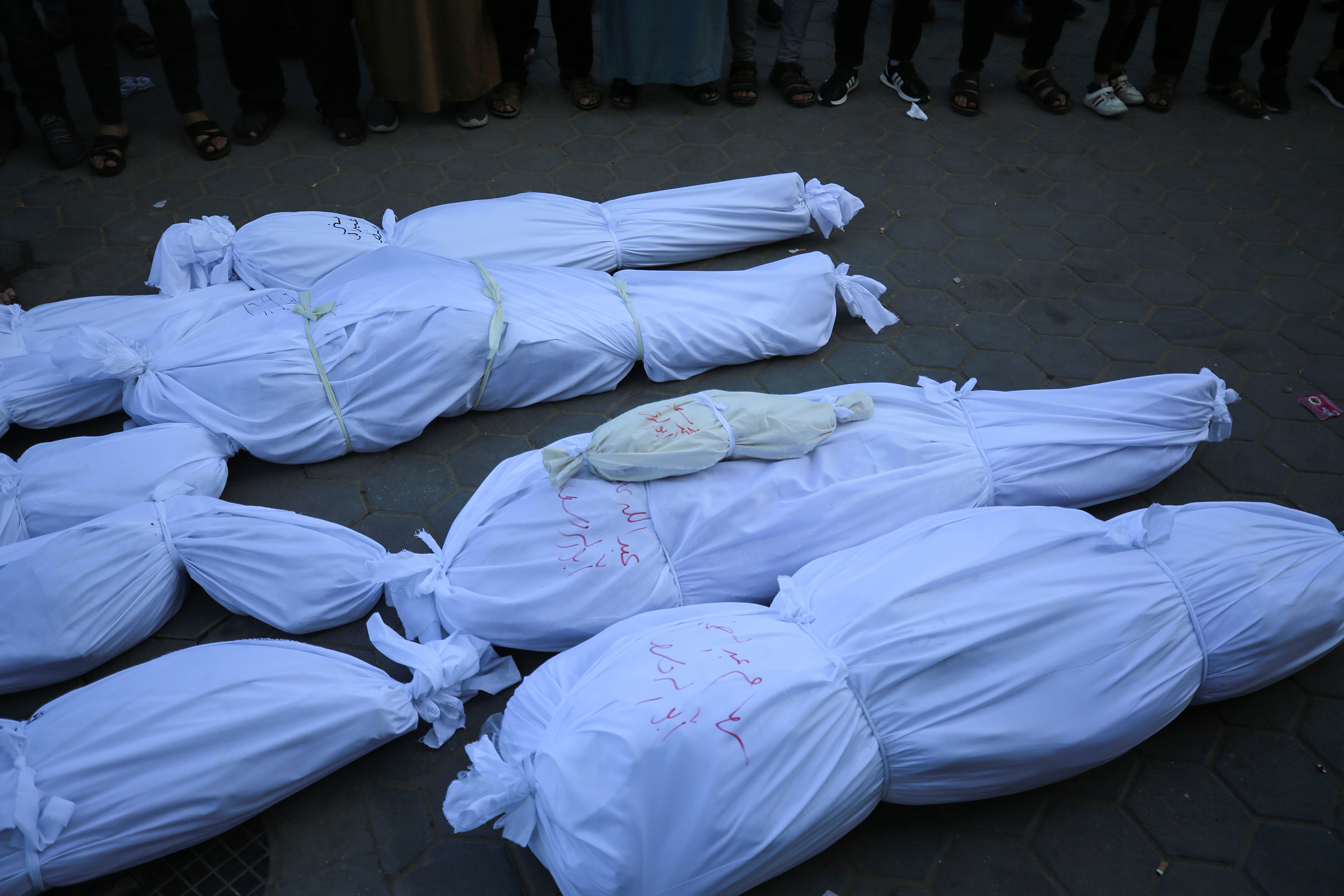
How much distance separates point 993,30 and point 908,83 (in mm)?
560

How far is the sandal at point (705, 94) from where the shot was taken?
5109mm

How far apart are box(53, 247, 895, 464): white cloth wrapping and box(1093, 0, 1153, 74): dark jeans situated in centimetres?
302

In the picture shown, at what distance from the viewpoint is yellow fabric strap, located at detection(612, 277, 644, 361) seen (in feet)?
10.8

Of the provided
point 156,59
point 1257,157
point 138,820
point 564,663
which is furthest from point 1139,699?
point 156,59

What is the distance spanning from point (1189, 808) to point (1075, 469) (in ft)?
3.29

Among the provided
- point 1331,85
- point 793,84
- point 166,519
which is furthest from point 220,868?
point 1331,85

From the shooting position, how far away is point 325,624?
2586 mm

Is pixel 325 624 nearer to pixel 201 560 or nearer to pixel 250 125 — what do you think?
pixel 201 560

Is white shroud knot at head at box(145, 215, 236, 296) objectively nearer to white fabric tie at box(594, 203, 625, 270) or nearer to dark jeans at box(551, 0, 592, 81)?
white fabric tie at box(594, 203, 625, 270)

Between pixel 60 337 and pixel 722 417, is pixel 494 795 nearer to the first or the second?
pixel 722 417

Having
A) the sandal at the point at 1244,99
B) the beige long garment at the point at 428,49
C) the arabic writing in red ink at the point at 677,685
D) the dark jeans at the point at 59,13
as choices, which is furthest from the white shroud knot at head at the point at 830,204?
the dark jeans at the point at 59,13

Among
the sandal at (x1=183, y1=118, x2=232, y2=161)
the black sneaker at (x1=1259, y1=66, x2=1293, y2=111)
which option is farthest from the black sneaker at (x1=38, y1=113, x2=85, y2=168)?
the black sneaker at (x1=1259, y1=66, x2=1293, y2=111)

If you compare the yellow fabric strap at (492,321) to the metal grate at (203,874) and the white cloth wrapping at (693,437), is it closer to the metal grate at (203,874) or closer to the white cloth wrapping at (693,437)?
the white cloth wrapping at (693,437)

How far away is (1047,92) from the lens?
5.18 metres
